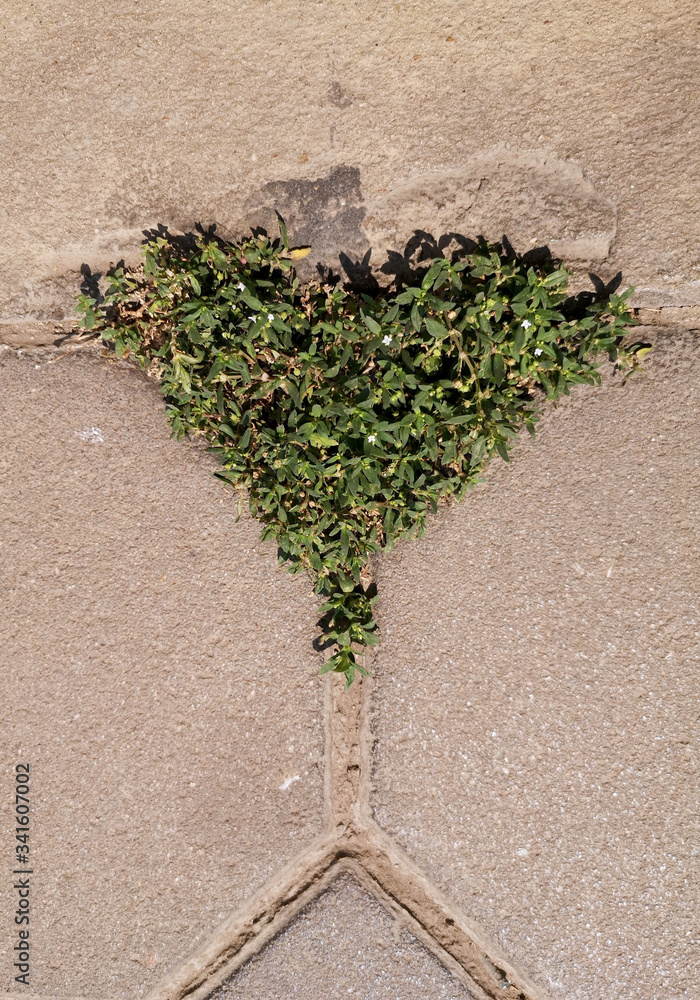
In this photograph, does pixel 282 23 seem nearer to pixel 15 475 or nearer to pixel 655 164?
pixel 655 164

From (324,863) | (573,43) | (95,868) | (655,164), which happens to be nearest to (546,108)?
(573,43)

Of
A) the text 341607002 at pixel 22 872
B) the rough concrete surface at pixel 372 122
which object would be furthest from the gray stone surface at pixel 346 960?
the rough concrete surface at pixel 372 122

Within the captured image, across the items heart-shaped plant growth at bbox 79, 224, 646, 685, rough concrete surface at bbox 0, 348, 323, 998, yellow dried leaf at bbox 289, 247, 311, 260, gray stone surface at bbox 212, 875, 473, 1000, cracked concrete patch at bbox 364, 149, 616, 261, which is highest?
cracked concrete patch at bbox 364, 149, 616, 261

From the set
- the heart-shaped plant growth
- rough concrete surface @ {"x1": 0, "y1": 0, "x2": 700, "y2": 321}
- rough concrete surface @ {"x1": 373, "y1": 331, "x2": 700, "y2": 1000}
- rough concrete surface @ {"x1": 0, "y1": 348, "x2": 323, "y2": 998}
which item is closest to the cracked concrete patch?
rough concrete surface @ {"x1": 0, "y1": 0, "x2": 700, "y2": 321}

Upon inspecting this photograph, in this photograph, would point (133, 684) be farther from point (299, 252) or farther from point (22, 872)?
point (299, 252)

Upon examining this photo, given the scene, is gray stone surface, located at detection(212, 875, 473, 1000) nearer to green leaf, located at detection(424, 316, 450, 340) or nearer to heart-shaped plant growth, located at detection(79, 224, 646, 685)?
heart-shaped plant growth, located at detection(79, 224, 646, 685)

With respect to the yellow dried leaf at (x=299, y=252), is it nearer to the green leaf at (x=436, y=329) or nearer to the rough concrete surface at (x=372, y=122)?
the rough concrete surface at (x=372, y=122)
